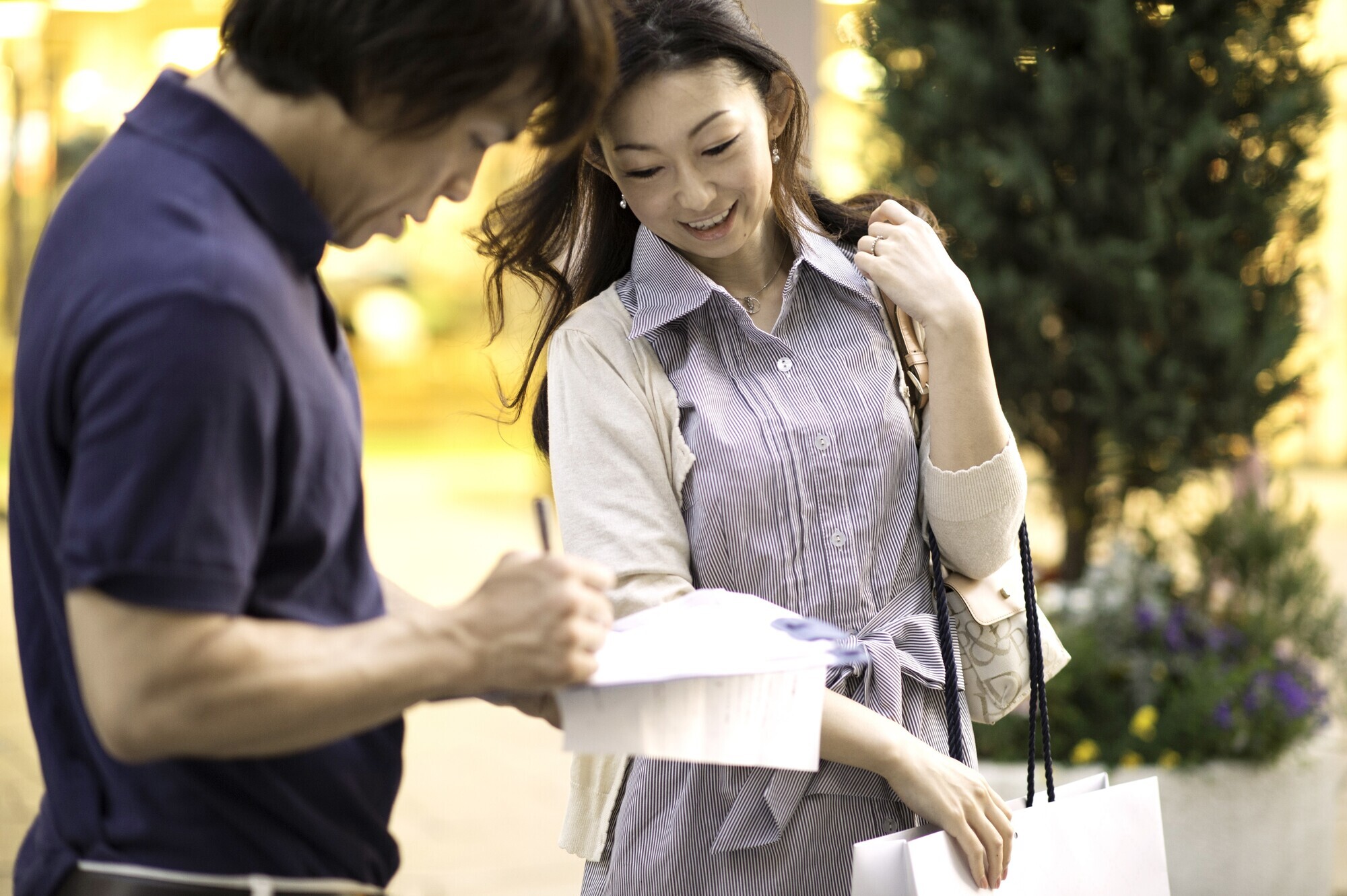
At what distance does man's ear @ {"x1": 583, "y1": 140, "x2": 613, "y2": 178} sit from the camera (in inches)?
66.9

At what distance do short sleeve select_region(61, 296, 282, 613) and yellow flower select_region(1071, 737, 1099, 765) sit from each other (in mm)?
2852

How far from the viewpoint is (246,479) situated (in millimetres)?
948

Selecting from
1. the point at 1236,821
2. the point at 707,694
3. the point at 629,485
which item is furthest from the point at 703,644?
the point at 1236,821

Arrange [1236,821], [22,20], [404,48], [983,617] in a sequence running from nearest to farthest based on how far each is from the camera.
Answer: [404,48], [983,617], [1236,821], [22,20]

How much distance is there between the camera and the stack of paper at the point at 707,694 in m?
1.11

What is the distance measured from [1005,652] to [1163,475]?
2.15 m

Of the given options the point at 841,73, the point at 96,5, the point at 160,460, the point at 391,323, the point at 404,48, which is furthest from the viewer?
the point at 391,323

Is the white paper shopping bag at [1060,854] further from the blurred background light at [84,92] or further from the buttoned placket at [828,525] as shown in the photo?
the blurred background light at [84,92]

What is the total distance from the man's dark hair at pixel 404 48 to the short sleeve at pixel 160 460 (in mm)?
224

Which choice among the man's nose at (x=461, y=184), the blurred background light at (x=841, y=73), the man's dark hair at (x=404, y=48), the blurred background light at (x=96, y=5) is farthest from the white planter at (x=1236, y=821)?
the blurred background light at (x=96, y=5)

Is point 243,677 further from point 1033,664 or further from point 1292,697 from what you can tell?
point 1292,697

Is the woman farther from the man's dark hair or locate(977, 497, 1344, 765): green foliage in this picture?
locate(977, 497, 1344, 765): green foliage

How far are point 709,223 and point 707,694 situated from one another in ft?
2.33

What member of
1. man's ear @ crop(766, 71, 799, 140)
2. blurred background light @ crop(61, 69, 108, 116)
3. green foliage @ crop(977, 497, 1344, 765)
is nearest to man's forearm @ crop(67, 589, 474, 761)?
man's ear @ crop(766, 71, 799, 140)
